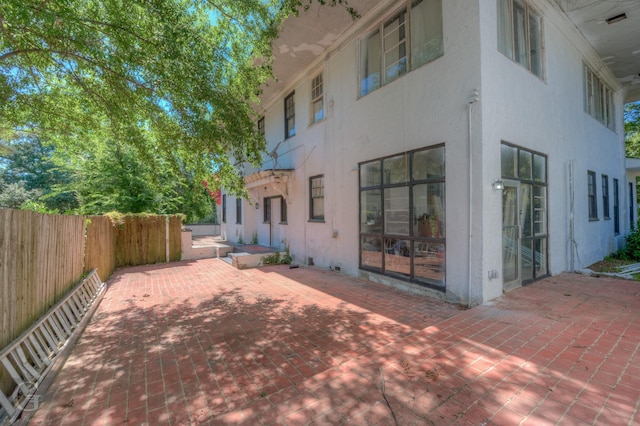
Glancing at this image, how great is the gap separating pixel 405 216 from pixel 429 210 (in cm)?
59

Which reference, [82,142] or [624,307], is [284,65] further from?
[624,307]

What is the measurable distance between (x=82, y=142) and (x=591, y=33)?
44.5ft

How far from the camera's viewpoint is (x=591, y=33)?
7.61 m

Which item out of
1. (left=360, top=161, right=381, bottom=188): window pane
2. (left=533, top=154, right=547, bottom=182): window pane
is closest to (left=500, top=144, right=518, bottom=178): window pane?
(left=533, top=154, right=547, bottom=182): window pane

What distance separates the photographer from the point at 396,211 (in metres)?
6.25

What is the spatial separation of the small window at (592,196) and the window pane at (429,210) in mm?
6527

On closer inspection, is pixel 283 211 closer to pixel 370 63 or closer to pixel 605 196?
pixel 370 63

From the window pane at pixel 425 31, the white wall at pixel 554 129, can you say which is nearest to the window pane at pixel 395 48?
the window pane at pixel 425 31

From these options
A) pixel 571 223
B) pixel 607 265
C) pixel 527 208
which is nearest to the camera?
pixel 527 208

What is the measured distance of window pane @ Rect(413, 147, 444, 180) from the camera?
17.5 feet

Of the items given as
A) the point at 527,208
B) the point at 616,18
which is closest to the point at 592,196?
the point at 616,18

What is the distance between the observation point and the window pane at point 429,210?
537 cm

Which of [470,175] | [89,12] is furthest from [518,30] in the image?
[89,12]

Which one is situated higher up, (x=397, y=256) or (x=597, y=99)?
(x=597, y=99)
